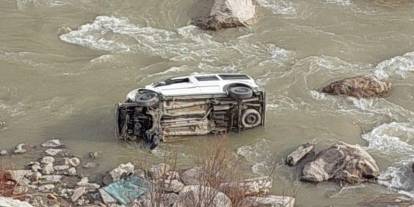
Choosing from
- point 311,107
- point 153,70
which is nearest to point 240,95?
point 311,107

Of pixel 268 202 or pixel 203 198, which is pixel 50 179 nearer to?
pixel 268 202

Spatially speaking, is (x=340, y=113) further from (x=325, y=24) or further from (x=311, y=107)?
(x=325, y=24)

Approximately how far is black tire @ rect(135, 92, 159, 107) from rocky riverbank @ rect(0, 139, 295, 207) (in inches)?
48.3

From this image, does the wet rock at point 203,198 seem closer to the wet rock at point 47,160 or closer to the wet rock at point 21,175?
the wet rock at point 21,175

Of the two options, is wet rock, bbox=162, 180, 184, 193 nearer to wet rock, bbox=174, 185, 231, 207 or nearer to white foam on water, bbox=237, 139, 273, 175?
wet rock, bbox=174, 185, 231, 207

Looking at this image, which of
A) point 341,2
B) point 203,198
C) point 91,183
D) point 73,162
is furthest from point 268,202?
point 341,2

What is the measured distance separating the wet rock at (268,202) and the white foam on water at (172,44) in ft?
23.1

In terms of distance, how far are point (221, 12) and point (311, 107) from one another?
5.23 meters

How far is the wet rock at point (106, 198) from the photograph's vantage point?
46.3 feet

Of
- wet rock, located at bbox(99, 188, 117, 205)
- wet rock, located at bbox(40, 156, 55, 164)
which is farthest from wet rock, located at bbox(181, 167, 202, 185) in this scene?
wet rock, located at bbox(40, 156, 55, 164)

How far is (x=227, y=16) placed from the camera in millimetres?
22219

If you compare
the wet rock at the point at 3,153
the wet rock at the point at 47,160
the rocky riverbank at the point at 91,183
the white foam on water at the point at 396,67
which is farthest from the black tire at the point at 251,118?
the wet rock at the point at 3,153

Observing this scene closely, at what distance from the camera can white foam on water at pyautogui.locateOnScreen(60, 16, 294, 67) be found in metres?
20.5

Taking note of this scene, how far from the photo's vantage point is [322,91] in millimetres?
18922
